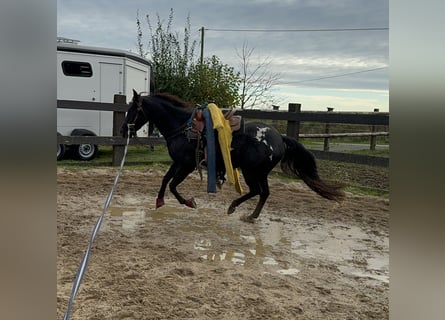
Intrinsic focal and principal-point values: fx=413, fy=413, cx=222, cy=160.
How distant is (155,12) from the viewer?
31.8 ft

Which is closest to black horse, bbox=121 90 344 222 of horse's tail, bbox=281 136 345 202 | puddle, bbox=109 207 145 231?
horse's tail, bbox=281 136 345 202

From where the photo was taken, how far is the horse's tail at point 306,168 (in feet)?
12.9

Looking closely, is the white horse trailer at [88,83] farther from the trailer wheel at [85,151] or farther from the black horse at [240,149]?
the black horse at [240,149]

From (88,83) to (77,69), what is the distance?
0.33 m

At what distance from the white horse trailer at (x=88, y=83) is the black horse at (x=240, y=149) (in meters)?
4.22

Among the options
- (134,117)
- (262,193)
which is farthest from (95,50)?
(262,193)

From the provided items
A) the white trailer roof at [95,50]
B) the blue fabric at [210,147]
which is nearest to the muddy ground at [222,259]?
the blue fabric at [210,147]

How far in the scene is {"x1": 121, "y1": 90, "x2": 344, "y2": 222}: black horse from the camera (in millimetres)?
3887

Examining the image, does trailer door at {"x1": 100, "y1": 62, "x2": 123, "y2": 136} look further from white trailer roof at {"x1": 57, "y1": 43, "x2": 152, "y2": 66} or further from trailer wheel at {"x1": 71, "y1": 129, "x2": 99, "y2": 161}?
trailer wheel at {"x1": 71, "y1": 129, "x2": 99, "y2": 161}

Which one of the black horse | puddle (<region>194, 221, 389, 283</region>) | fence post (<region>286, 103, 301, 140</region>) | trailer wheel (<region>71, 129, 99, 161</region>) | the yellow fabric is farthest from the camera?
trailer wheel (<region>71, 129, 99, 161</region>)
